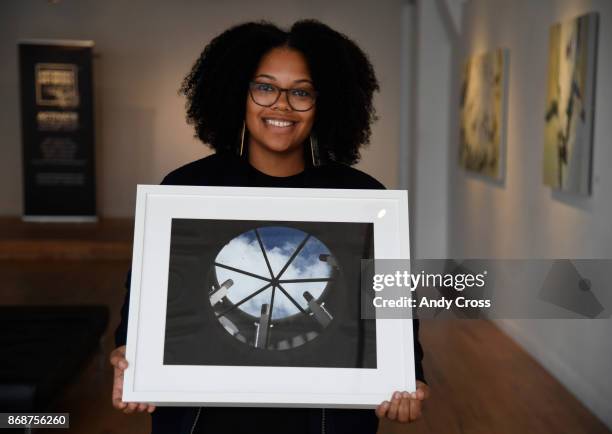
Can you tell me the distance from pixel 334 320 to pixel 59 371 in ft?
8.13

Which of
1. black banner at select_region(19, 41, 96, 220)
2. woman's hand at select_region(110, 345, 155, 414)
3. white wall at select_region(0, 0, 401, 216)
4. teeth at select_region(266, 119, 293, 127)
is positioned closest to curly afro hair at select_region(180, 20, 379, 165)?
teeth at select_region(266, 119, 293, 127)

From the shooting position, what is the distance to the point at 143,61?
11.3 meters

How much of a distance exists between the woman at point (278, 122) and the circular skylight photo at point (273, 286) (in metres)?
0.22

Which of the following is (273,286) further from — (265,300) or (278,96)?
(278,96)

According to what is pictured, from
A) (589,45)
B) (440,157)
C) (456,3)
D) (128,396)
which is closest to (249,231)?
(128,396)

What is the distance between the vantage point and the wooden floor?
4008 millimetres

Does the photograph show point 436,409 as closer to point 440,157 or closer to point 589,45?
point 589,45

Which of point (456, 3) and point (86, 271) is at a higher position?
point (456, 3)

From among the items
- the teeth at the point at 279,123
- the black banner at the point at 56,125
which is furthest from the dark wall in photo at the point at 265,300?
the black banner at the point at 56,125

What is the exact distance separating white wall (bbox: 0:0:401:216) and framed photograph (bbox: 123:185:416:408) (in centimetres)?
986

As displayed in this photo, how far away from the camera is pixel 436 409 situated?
14.0 ft

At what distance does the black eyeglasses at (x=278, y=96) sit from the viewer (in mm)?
1723

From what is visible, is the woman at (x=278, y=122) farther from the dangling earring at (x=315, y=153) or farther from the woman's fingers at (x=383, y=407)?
the woman's fingers at (x=383, y=407)

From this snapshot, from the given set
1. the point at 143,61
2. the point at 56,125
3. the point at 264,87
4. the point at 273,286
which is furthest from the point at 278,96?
the point at 143,61
